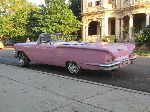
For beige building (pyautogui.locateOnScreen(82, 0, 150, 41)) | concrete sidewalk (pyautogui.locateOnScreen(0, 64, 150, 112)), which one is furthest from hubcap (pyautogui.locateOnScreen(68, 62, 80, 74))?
beige building (pyautogui.locateOnScreen(82, 0, 150, 41))

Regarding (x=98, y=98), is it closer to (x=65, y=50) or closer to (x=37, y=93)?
(x=37, y=93)

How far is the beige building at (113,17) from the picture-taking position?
29.8 m

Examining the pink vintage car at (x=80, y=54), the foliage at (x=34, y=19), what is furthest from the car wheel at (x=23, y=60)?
the foliage at (x=34, y=19)

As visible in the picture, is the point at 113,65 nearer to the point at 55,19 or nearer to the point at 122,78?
the point at 122,78

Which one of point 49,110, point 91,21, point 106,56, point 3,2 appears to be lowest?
point 49,110

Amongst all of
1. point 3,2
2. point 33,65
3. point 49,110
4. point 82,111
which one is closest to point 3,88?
point 49,110

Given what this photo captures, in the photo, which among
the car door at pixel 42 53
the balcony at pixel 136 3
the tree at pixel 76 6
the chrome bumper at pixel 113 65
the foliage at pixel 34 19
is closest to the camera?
the chrome bumper at pixel 113 65

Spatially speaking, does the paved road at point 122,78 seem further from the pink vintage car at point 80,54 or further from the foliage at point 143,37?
the foliage at point 143,37

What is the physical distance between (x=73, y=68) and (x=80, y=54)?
2.77 feet

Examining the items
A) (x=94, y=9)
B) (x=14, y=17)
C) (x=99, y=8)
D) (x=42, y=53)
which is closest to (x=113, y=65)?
(x=42, y=53)

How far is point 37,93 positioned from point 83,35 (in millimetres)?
28849

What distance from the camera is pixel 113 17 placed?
3447 centimetres

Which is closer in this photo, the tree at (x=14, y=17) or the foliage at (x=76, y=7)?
the foliage at (x=76, y=7)

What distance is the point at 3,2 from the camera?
47.5m
